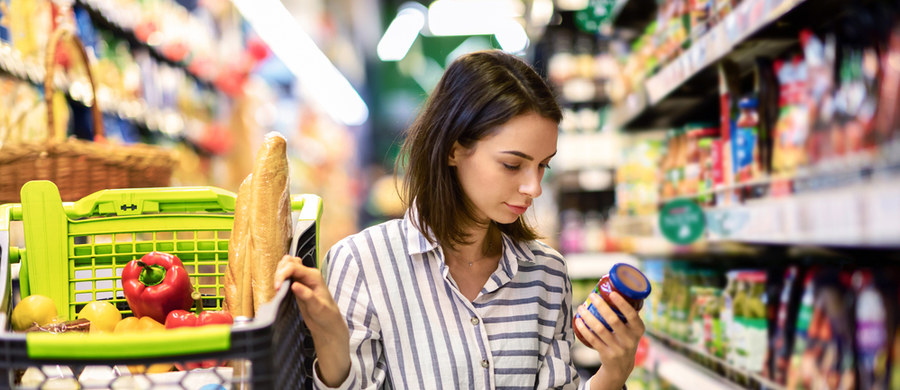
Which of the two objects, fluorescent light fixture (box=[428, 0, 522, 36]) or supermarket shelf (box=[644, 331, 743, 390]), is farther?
Answer: fluorescent light fixture (box=[428, 0, 522, 36])

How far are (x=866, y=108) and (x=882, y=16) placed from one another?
0.19m

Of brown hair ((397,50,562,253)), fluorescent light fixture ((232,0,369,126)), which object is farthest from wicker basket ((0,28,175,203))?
fluorescent light fixture ((232,0,369,126))

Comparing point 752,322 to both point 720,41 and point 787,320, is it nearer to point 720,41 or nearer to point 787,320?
point 787,320

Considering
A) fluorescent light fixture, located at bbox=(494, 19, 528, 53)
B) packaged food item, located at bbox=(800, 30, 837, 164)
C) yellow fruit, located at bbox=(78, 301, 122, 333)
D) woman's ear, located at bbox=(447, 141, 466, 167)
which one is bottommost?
yellow fruit, located at bbox=(78, 301, 122, 333)

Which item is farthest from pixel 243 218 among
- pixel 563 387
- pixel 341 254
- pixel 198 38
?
pixel 198 38

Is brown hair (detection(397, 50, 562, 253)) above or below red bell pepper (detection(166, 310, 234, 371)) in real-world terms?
above

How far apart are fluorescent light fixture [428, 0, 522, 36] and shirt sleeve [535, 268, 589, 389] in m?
8.19

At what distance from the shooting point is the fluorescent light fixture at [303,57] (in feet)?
25.9

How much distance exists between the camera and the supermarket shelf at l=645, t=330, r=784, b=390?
207cm

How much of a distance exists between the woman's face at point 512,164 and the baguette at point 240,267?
462 millimetres

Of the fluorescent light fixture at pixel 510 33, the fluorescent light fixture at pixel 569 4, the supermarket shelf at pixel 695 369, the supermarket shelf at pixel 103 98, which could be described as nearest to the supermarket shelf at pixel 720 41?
the supermarket shelf at pixel 695 369

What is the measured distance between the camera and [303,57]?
9203mm

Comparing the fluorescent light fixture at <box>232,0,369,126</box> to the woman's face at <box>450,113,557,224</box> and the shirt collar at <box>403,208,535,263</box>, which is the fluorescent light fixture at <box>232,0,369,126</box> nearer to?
the shirt collar at <box>403,208,535,263</box>

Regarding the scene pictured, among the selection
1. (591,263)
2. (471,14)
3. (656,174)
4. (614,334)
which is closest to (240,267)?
(614,334)
